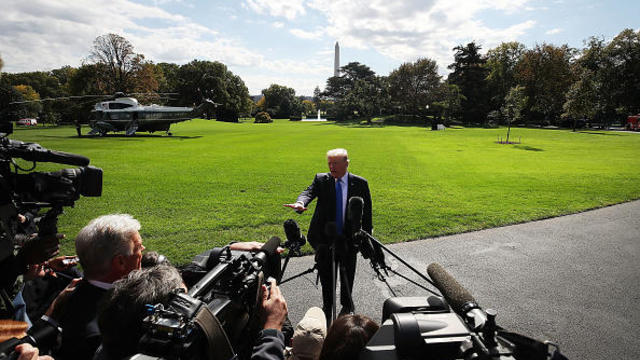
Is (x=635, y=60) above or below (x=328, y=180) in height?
above

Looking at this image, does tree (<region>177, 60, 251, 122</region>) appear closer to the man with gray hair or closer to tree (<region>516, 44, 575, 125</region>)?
tree (<region>516, 44, 575, 125</region>)

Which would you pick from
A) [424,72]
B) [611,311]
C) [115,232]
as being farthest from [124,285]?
[424,72]

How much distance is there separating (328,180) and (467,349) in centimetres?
346

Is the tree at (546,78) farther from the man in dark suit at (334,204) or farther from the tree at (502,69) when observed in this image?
the man in dark suit at (334,204)

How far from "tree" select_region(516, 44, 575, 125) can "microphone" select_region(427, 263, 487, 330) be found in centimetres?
7831

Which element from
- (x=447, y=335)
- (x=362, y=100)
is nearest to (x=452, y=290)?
(x=447, y=335)

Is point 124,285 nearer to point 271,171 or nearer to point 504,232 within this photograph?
point 504,232

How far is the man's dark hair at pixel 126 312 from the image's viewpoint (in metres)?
1.62

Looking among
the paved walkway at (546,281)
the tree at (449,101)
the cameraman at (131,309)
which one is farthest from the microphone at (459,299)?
the tree at (449,101)

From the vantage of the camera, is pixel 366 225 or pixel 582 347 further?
pixel 366 225

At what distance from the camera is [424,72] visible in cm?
8200

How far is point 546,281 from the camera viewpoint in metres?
6.06

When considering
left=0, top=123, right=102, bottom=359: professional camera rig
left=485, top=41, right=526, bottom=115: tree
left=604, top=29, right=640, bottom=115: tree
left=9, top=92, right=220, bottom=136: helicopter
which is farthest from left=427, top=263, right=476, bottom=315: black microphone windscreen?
left=485, top=41, right=526, bottom=115: tree

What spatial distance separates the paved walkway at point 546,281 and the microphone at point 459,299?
A: 3.48 meters
